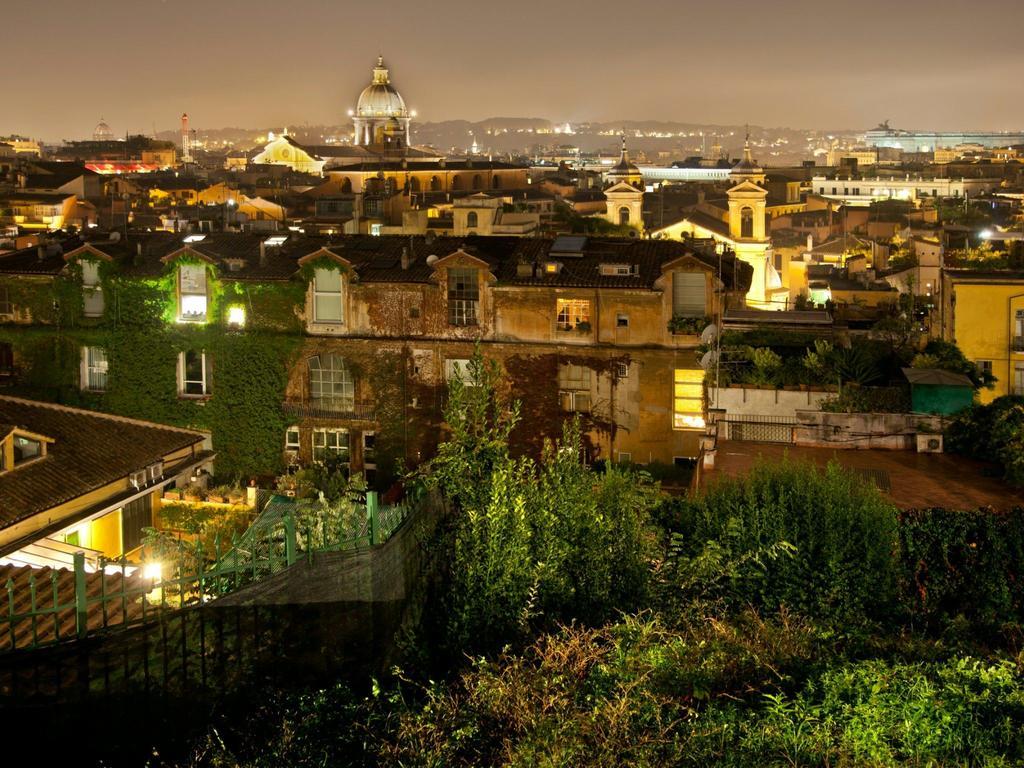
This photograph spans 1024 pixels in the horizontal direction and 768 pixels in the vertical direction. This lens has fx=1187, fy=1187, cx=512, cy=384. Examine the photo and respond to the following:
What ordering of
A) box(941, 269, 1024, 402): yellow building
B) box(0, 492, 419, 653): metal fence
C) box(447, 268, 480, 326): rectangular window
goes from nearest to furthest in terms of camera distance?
1. box(0, 492, 419, 653): metal fence
2. box(447, 268, 480, 326): rectangular window
3. box(941, 269, 1024, 402): yellow building

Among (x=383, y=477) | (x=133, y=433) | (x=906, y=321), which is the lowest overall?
(x=383, y=477)

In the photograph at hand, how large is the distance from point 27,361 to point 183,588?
60.6ft

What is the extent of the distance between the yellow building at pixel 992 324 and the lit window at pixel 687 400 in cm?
666

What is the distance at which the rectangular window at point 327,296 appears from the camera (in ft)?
83.9

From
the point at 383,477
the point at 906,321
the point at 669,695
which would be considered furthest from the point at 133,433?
the point at 906,321

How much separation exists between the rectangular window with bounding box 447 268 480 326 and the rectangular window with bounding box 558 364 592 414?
2211mm

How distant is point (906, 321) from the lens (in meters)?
24.7

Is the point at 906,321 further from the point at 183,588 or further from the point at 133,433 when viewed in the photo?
the point at 183,588

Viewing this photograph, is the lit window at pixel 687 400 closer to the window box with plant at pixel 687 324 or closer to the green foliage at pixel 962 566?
the window box with plant at pixel 687 324

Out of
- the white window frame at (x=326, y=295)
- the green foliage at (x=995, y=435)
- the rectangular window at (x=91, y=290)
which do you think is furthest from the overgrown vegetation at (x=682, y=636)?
the rectangular window at (x=91, y=290)

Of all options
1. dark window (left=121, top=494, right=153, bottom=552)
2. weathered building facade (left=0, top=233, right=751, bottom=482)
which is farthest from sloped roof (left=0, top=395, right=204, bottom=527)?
weathered building facade (left=0, top=233, right=751, bottom=482)

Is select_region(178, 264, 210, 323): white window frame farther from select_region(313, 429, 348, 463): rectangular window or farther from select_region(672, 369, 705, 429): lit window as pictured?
select_region(672, 369, 705, 429): lit window

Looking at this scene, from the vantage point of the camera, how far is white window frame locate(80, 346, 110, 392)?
2661cm

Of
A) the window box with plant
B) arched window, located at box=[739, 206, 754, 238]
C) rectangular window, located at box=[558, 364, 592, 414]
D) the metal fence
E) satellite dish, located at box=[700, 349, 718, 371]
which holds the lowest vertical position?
the metal fence
